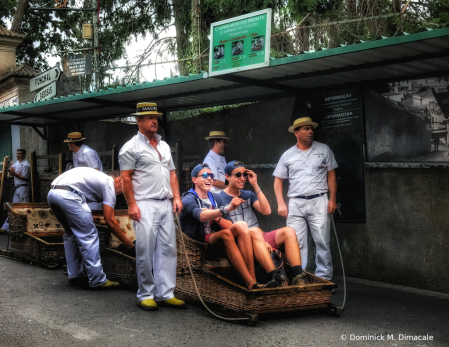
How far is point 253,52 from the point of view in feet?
22.6

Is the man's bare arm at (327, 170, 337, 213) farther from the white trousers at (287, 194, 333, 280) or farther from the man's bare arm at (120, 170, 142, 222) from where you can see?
the man's bare arm at (120, 170, 142, 222)

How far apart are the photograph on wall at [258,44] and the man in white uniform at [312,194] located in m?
1.06

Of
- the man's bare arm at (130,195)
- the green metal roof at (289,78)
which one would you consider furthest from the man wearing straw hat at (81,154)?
the man's bare arm at (130,195)

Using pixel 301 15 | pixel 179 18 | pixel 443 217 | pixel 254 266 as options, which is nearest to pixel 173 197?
pixel 254 266

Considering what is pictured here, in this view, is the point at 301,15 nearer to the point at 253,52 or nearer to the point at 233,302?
the point at 253,52

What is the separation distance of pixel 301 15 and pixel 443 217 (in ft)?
26.1

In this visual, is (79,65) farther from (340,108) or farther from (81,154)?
(340,108)

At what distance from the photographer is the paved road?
481cm

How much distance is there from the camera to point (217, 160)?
8461mm

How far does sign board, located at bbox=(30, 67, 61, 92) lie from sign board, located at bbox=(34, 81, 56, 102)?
15 cm

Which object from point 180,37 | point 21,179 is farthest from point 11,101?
point 21,179

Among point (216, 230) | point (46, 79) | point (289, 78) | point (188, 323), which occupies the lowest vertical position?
point (188, 323)

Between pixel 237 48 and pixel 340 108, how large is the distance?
175 cm

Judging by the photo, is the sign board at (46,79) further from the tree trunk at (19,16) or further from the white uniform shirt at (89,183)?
the tree trunk at (19,16)
